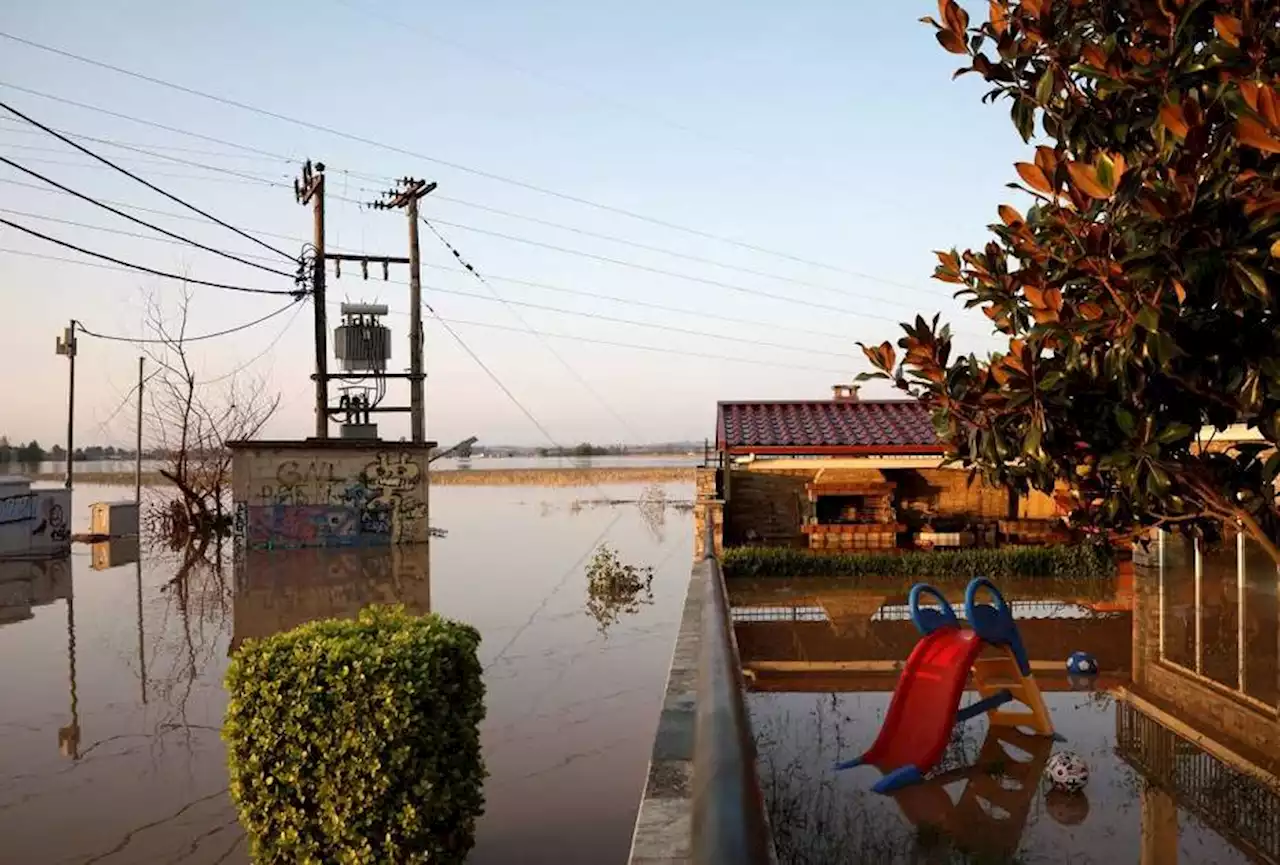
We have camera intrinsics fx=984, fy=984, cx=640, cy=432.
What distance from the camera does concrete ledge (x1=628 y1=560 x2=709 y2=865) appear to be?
4.32 metres

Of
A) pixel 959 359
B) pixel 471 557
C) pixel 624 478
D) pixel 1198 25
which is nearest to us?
pixel 1198 25

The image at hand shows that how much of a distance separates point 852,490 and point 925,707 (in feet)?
43.4

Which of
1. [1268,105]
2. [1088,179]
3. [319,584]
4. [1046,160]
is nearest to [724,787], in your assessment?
[1088,179]

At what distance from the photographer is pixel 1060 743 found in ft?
27.3

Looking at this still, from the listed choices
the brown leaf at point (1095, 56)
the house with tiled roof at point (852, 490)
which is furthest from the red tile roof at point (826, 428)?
the brown leaf at point (1095, 56)

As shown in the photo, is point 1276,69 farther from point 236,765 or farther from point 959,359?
point 236,765

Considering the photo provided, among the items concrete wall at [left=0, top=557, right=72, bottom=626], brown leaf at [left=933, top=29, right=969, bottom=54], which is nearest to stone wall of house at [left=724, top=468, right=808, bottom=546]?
concrete wall at [left=0, top=557, right=72, bottom=626]

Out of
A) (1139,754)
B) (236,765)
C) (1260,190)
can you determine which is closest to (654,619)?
(1139,754)

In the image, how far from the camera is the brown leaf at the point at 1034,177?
337 cm

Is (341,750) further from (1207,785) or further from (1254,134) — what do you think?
(1207,785)

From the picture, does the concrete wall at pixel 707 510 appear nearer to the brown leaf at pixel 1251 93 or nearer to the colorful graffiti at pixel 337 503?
the colorful graffiti at pixel 337 503

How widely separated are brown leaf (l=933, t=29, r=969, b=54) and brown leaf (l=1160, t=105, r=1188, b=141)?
113 centimetres

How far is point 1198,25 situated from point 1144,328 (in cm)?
131

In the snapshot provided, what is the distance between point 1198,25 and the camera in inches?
137
